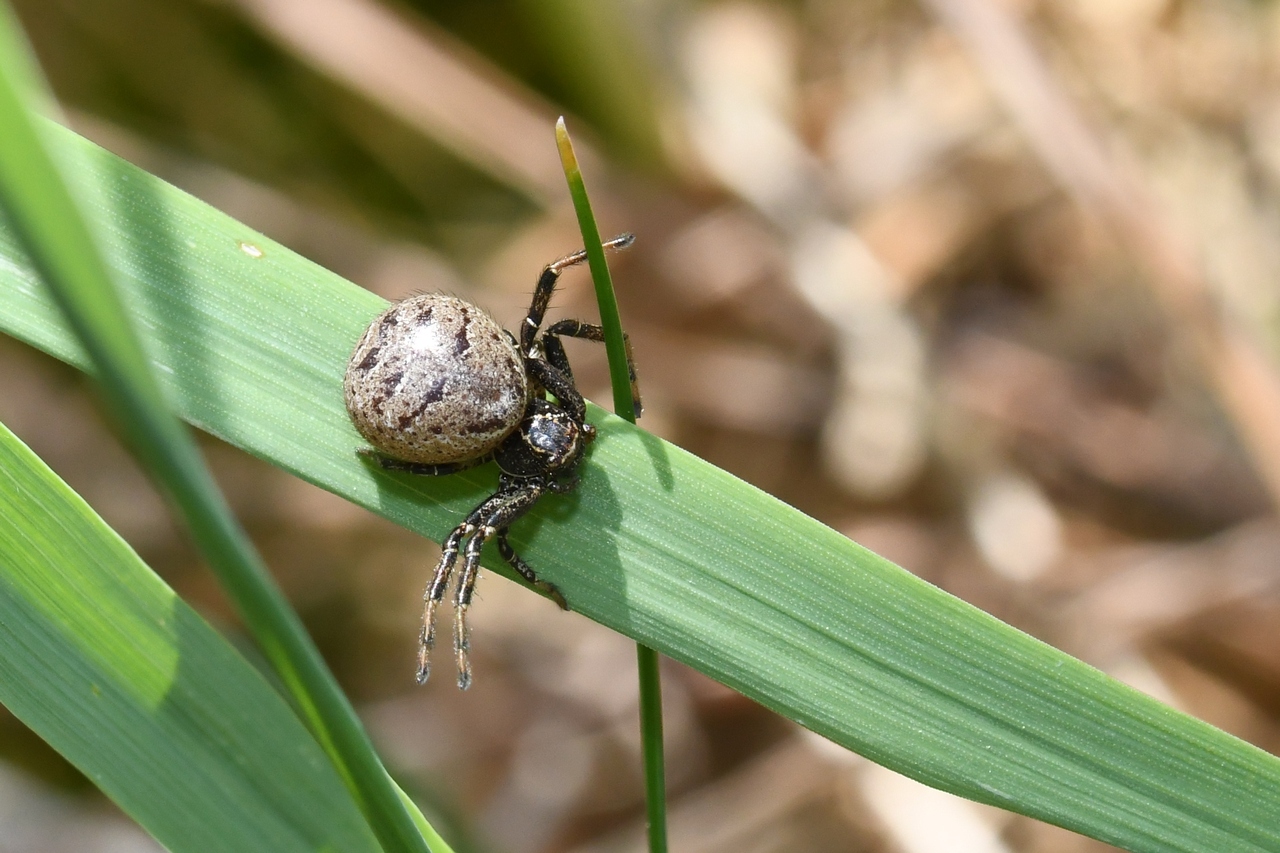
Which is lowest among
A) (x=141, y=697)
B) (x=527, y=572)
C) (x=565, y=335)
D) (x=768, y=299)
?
(x=141, y=697)

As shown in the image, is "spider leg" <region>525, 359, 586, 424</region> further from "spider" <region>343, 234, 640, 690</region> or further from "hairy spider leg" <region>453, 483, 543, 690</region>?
"hairy spider leg" <region>453, 483, 543, 690</region>

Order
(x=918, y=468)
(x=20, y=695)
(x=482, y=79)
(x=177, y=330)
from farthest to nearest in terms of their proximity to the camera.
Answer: (x=482, y=79) → (x=918, y=468) → (x=177, y=330) → (x=20, y=695)

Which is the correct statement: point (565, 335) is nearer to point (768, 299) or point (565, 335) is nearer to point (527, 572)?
point (527, 572)

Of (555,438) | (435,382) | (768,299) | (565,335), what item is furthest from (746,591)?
(768,299)

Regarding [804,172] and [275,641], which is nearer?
[275,641]

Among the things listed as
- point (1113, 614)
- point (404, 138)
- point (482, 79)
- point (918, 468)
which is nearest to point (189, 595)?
point (404, 138)

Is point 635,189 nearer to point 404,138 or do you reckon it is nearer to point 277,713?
point 404,138

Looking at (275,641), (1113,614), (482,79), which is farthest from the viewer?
(482,79)
